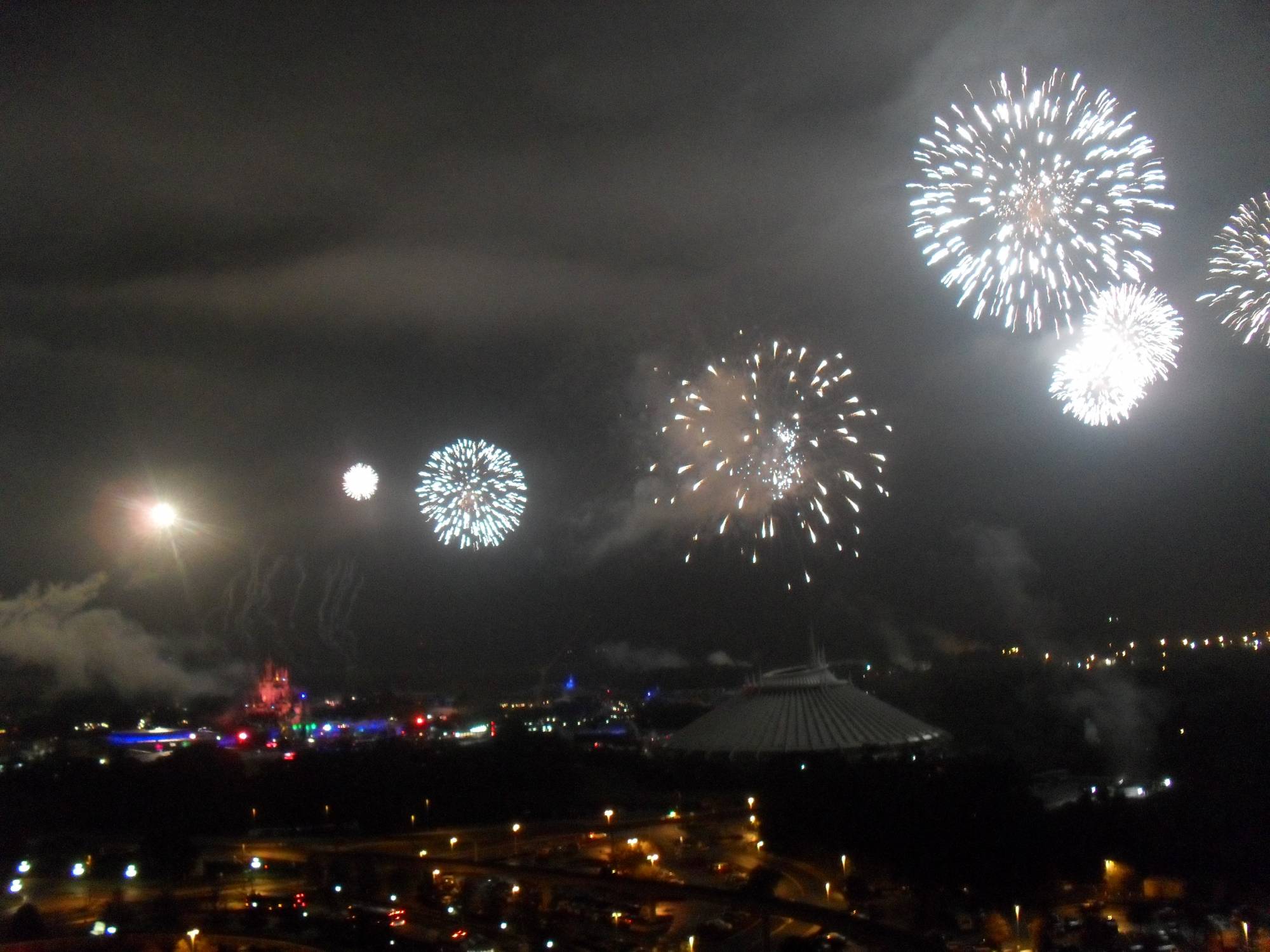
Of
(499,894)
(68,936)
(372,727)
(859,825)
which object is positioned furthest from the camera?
(372,727)

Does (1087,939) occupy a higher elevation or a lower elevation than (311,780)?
lower

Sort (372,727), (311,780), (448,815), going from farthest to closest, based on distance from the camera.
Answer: (372,727), (311,780), (448,815)

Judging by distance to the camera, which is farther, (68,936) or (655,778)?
(655,778)

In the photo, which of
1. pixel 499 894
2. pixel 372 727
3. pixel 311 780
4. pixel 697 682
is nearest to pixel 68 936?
pixel 499 894

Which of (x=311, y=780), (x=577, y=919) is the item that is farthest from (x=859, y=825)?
(x=311, y=780)

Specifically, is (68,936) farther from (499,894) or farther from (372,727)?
(372,727)

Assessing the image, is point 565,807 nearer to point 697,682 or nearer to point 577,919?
point 577,919
